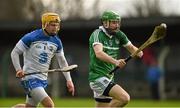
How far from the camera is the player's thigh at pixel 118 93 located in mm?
13406

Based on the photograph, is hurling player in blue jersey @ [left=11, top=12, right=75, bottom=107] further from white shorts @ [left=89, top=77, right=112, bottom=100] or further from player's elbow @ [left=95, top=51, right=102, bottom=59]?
white shorts @ [left=89, top=77, right=112, bottom=100]

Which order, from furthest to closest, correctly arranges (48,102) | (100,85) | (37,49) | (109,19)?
1. (100,85)
2. (109,19)
3. (37,49)
4. (48,102)

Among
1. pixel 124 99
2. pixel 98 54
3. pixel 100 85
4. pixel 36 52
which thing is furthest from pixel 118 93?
pixel 36 52

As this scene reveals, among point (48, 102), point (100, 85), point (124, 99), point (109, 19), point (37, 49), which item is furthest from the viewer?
point (100, 85)

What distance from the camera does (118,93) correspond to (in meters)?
13.5

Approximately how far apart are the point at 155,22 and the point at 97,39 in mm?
21953

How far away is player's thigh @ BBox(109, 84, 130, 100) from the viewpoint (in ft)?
44.0

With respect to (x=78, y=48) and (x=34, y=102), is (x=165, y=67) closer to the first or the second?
(x=78, y=48)

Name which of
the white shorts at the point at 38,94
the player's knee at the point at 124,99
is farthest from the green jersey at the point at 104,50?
the white shorts at the point at 38,94

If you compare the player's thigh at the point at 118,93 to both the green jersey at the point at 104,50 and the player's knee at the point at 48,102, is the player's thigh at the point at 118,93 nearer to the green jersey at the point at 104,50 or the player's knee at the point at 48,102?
the green jersey at the point at 104,50

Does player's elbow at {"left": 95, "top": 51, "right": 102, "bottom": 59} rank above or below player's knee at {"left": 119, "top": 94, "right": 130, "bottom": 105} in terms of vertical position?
above

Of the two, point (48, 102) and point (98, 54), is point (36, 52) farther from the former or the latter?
point (98, 54)

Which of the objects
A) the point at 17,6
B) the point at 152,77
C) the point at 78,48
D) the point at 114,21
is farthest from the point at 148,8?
the point at 114,21

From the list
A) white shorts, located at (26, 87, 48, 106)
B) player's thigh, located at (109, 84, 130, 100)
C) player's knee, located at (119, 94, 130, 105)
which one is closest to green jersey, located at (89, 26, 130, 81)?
player's thigh, located at (109, 84, 130, 100)
